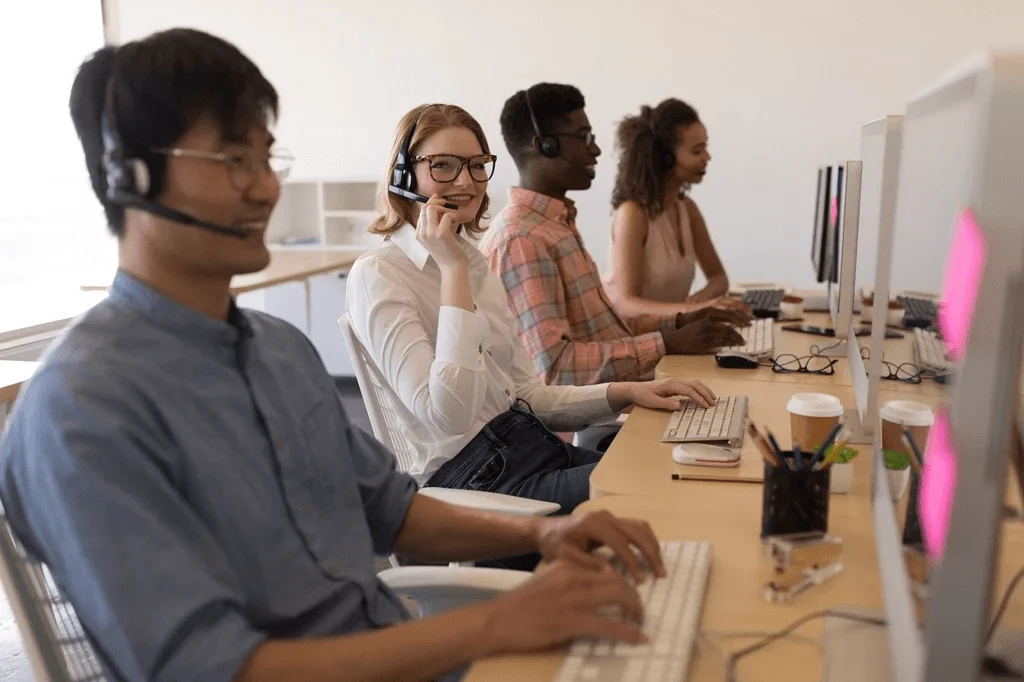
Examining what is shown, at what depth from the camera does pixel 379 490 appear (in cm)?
129

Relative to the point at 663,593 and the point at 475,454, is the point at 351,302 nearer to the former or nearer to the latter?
the point at 475,454

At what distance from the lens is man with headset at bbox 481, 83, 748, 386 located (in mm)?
2385

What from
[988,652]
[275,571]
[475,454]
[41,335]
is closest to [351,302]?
[475,454]

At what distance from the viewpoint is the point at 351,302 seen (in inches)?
74.0

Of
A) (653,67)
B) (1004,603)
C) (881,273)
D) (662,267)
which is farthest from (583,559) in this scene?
(653,67)

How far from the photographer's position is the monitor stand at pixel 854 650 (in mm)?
884

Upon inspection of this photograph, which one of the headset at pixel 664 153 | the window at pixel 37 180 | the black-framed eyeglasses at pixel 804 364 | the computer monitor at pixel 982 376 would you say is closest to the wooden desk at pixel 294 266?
the window at pixel 37 180

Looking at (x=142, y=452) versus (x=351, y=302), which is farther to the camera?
(x=351, y=302)

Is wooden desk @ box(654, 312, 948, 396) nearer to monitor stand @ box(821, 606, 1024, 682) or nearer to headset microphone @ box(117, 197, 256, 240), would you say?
monitor stand @ box(821, 606, 1024, 682)

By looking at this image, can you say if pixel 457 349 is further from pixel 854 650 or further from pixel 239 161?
pixel 854 650

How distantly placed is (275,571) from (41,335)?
383 centimetres

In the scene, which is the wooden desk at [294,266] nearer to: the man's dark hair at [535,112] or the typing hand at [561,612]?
the man's dark hair at [535,112]

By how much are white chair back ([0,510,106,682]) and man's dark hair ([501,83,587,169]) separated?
198 cm

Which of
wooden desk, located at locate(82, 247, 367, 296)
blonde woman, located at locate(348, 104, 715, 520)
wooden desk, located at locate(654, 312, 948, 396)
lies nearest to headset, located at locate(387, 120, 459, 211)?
blonde woman, located at locate(348, 104, 715, 520)
